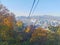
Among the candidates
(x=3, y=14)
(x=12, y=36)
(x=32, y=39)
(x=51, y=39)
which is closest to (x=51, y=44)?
(x=51, y=39)

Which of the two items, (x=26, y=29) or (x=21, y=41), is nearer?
(x=21, y=41)

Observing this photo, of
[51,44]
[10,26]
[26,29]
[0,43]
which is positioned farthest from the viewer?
[26,29]

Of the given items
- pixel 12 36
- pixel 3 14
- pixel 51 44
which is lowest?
pixel 51 44

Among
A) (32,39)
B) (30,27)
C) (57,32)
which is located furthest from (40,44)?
(30,27)

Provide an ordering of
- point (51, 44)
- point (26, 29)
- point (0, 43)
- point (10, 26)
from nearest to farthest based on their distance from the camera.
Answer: point (0, 43) → point (51, 44) → point (10, 26) → point (26, 29)

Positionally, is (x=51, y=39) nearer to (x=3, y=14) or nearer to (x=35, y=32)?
(x=35, y=32)

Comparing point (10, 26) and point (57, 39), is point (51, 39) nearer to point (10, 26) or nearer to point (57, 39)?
point (57, 39)

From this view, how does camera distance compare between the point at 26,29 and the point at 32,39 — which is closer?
the point at 32,39

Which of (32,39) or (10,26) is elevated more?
(10,26)

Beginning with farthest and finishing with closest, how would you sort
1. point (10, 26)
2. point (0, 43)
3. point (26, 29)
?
point (26, 29) < point (10, 26) < point (0, 43)
